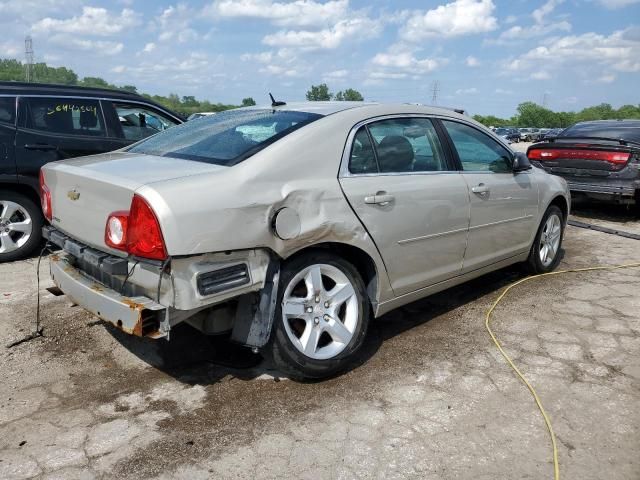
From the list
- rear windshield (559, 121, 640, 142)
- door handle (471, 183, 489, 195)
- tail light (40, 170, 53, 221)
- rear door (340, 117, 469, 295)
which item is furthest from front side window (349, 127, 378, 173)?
rear windshield (559, 121, 640, 142)

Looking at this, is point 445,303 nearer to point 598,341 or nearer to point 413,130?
point 598,341

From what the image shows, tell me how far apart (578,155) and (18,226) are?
7.24 meters

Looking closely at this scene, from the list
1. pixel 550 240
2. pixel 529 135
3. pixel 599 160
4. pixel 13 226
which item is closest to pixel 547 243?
pixel 550 240

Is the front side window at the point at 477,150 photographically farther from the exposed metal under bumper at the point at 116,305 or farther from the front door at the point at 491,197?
the exposed metal under bumper at the point at 116,305

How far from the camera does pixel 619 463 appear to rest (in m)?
2.70

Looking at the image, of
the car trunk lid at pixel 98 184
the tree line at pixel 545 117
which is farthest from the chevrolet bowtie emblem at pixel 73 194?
the tree line at pixel 545 117

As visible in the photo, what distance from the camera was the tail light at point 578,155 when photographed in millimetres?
7883

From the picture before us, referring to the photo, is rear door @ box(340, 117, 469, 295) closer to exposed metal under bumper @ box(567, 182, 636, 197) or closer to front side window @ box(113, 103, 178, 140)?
front side window @ box(113, 103, 178, 140)

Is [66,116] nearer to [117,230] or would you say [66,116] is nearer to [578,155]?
[117,230]

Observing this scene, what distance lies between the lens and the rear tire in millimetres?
5863

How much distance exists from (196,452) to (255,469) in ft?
1.04

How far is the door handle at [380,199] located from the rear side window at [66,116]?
4219mm

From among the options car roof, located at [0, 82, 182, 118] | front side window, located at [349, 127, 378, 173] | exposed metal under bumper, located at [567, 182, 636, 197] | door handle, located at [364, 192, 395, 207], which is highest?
car roof, located at [0, 82, 182, 118]

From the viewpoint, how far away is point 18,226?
5934mm
